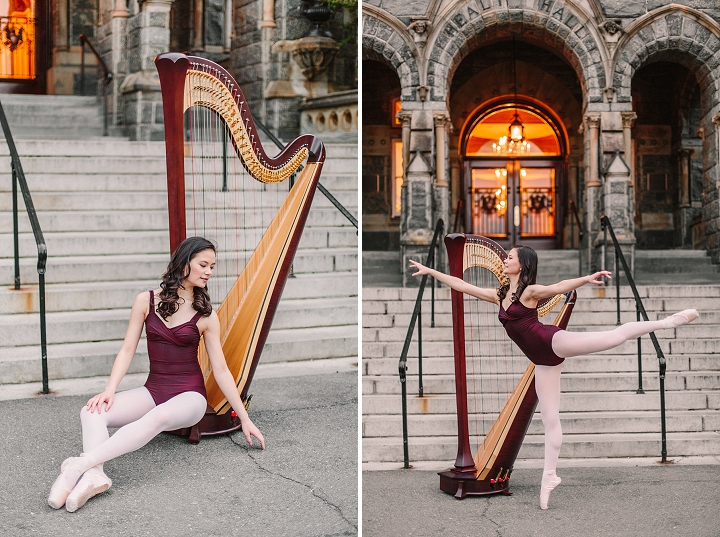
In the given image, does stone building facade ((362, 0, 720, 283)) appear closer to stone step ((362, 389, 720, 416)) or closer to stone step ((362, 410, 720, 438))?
stone step ((362, 389, 720, 416))

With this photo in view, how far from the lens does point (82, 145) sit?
9.85m

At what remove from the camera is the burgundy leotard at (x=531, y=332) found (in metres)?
4.44

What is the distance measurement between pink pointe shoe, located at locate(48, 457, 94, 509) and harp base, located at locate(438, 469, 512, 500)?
1927 mm

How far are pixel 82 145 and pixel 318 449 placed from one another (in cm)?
596

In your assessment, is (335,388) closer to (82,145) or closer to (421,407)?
(421,407)

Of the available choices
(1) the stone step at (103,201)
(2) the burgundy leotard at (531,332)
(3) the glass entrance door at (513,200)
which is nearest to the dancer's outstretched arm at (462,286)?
(2) the burgundy leotard at (531,332)

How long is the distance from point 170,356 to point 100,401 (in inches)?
18.5

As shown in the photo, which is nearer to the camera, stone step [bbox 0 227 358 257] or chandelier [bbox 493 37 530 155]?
stone step [bbox 0 227 358 257]

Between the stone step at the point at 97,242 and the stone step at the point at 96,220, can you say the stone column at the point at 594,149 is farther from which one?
the stone step at the point at 97,242

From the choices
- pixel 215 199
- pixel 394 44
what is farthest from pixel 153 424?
pixel 394 44

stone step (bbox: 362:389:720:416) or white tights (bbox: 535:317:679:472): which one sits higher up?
white tights (bbox: 535:317:679:472)

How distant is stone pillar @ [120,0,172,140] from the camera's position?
1183 cm

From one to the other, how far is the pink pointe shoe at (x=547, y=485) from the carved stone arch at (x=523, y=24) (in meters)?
8.95

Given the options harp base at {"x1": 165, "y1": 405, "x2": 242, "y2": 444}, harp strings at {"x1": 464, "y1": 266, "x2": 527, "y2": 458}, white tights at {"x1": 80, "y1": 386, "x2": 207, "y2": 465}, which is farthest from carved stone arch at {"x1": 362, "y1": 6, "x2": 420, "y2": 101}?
white tights at {"x1": 80, "y1": 386, "x2": 207, "y2": 465}
